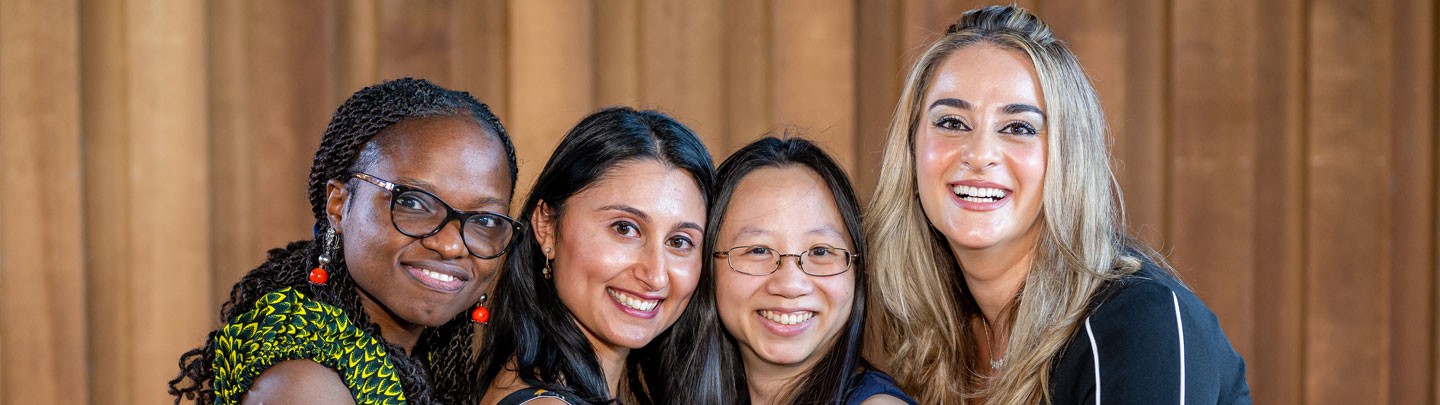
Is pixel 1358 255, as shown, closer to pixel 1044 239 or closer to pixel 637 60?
pixel 1044 239

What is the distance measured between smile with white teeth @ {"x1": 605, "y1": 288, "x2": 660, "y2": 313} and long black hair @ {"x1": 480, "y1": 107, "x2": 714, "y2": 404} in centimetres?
11

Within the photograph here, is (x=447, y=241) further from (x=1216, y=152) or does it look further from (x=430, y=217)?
(x=1216, y=152)

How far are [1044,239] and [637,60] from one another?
1.66 metres

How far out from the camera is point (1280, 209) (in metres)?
3.43

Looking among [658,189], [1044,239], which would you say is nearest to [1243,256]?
[1044,239]

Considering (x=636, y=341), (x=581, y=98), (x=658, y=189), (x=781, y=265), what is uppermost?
(x=581, y=98)

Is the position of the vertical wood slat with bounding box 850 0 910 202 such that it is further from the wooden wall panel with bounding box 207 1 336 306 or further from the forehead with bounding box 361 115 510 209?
the forehead with bounding box 361 115 510 209

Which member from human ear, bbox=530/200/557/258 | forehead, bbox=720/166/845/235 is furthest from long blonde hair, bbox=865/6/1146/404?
human ear, bbox=530/200/557/258

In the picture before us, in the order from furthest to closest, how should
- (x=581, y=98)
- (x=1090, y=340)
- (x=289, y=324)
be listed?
(x=581, y=98) < (x=1090, y=340) < (x=289, y=324)

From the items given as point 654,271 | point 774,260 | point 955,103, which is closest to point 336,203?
point 654,271

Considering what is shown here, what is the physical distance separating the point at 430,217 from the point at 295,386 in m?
0.35

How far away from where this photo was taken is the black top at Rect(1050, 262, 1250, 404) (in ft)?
5.92

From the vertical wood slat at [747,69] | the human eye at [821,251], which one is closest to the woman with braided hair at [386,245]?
the human eye at [821,251]

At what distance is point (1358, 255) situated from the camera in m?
3.42
